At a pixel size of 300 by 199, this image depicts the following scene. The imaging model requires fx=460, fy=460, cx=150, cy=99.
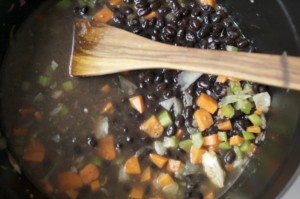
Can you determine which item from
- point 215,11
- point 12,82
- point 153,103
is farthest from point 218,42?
point 12,82

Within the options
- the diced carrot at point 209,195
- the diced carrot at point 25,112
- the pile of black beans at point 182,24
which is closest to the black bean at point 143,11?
the pile of black beans at point 182,24

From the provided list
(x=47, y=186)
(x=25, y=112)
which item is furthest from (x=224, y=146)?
(x=25, y=112)

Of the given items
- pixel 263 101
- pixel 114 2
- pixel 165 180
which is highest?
pixel 114 2

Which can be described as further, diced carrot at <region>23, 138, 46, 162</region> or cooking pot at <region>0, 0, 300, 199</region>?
diced carrot at <region>23, 138, 46, 162</region>

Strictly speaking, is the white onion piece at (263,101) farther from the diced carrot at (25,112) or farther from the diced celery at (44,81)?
the diced carrot at (25,112)

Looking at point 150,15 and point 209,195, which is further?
point 150,15

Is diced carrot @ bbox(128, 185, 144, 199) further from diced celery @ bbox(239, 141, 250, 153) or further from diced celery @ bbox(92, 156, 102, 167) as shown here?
diced celery @ bbox(239, 141, 250, 153)

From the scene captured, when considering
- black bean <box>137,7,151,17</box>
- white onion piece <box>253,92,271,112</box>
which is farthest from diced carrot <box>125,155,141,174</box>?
black bean <box>137,7,151,17</box>

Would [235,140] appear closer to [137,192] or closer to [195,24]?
[137,192]
